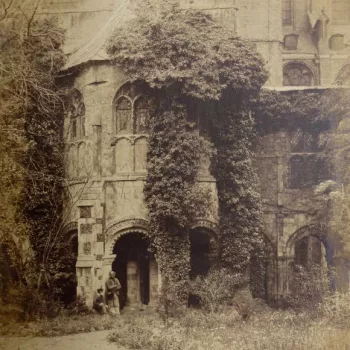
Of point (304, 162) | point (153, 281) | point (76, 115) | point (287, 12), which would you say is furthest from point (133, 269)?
point (287, 12)

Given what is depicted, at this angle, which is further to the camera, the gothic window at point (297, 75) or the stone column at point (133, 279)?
the gothic window at point (297, 75)

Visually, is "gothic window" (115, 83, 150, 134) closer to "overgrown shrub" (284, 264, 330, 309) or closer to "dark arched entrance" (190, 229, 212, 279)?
"dark arched entrance" (190, 229, 212, 279)

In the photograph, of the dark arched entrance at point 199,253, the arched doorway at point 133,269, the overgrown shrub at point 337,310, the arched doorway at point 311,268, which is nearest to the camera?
the overgrown shrub at point 337,310

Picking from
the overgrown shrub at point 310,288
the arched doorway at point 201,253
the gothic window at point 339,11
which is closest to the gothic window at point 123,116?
the arched doorway at point 201,253

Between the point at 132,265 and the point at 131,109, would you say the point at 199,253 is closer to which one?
the point at 132,265

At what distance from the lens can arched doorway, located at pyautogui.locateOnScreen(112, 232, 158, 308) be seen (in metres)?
16.8

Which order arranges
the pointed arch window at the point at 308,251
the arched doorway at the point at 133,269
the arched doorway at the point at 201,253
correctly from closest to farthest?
1. the arched doorway at the point at 201,253
2. the arched doorway at the point at 133,269
3. the pointed arch window at the point at 308,251

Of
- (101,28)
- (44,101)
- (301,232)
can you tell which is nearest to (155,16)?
(101,28)

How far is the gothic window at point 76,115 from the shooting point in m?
16.1

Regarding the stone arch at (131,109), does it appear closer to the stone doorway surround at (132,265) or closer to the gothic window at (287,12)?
the stone doorway surround at (132,265)

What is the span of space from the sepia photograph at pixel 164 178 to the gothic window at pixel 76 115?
4 cm

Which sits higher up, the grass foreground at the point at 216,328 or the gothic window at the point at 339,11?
the gothic window at the point at 339,11

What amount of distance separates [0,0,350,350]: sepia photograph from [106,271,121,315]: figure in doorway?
4 cm

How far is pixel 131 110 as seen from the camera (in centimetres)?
1578
